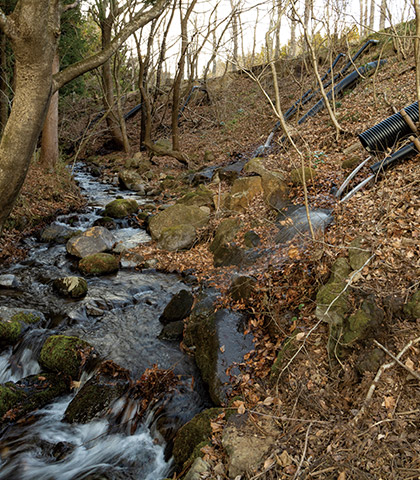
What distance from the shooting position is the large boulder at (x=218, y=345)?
4.35 m

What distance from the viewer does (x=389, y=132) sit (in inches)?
264

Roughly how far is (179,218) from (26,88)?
6346 mm

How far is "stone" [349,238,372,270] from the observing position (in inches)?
162

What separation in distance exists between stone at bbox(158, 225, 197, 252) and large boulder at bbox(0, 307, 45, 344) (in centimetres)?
357

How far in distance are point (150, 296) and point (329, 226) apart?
3869mm

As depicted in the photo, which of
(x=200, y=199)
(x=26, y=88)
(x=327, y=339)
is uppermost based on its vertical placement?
(x=26, y=88)

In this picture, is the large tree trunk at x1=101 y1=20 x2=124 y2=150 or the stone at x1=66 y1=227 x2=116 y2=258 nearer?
the stone at x1=66 y1=227 x2=116 y2=258

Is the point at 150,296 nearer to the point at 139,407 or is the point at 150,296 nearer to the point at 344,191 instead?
the point at 139,407

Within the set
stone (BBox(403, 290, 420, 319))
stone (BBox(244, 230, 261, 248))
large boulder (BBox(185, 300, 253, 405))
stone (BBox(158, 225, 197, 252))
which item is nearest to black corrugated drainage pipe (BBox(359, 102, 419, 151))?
stone (BBox(244, 230, 261, 248))

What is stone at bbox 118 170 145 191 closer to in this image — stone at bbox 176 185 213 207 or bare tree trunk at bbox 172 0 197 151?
bare tree trunk at bbox 172 0 197 151

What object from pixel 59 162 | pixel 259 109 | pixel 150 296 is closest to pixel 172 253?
pixel 150 296

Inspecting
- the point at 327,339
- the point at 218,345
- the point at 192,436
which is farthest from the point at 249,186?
the point at 192,436

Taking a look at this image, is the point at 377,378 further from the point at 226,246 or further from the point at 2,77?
the point at 2,77

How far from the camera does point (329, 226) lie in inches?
232
